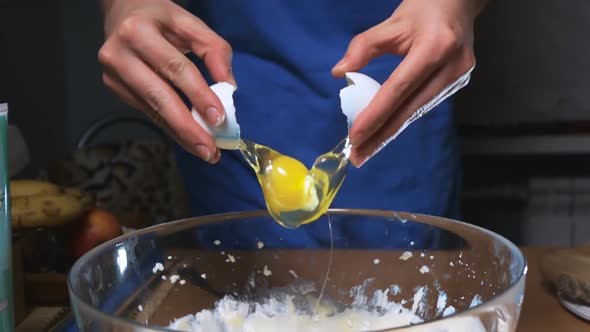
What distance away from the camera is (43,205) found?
33.4 inches

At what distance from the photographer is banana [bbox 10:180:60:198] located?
35.2 inches

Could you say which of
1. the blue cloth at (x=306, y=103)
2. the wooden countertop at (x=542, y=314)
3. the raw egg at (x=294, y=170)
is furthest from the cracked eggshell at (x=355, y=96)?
the blue cloth at (x=306, y=103)

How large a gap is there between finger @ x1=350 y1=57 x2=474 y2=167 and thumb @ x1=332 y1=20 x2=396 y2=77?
53mm

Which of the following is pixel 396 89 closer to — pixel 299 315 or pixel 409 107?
pixel 409 107

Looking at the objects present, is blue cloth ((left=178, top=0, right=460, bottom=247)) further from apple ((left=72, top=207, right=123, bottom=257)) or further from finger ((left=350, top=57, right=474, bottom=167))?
finger ((left=350, top=57, right=474, bottom=167))

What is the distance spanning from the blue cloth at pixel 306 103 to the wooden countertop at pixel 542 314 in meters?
0.27

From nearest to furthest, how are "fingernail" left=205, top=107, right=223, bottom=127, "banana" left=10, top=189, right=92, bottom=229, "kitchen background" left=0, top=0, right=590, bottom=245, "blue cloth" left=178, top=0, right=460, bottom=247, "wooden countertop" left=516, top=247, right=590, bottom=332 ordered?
"fingernail" left=205, top=107, right=223, bottom=127 → "wooden countertop" left=516, top=247, right=590, bottom=332 → "banana" left=10, top=189, right=92, bottom=229 → "blue cloth" left=178, top=0, right=460, bottom=247 → "kitchen background" left=0, top=0, right=590, bottom=245

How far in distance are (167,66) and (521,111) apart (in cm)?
141

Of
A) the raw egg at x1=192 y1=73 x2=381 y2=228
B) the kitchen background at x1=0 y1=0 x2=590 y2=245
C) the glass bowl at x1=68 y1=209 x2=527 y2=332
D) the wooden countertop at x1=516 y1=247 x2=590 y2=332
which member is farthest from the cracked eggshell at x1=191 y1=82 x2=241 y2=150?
the kitchen background at x1=0 y1=0 x2=590 y2=245

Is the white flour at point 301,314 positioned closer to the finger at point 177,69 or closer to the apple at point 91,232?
the finger at point 177,69

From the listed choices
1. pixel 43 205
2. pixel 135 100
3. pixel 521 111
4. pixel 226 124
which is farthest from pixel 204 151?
pixel 521 111

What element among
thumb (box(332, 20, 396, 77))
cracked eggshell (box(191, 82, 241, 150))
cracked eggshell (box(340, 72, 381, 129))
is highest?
thumb (box(332, 20, 396, 77))

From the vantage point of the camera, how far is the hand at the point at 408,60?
58 cm

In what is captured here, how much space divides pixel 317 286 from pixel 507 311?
26 centimetres
